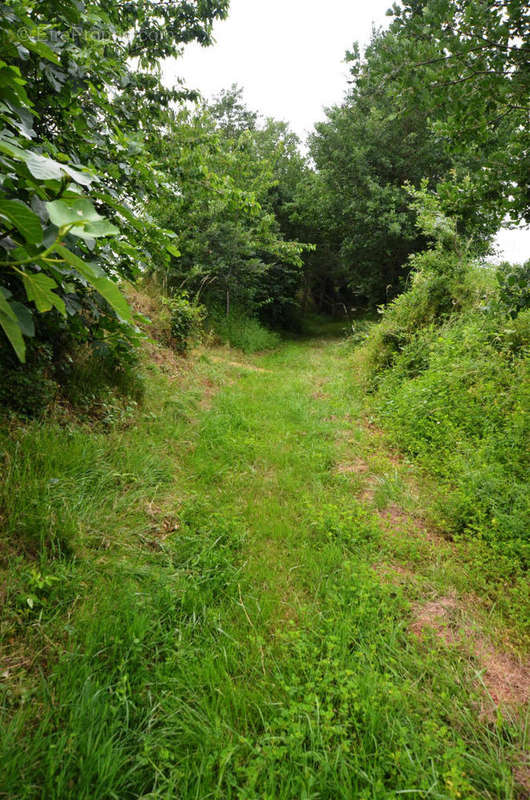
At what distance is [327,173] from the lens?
45.8 ft

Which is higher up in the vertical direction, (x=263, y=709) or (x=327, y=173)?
(x=327, y=173)

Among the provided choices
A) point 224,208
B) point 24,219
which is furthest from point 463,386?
point 224,208

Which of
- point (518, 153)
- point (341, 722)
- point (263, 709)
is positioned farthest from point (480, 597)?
point (518, 153)

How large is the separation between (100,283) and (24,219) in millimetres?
221

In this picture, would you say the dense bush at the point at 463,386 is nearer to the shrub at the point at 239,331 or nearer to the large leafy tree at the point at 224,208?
the large leafy tree at the point at 224,208

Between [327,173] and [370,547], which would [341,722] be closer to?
[370,547]

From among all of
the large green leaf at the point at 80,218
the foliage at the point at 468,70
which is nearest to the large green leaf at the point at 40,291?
the large green leaf at the point at 80,218

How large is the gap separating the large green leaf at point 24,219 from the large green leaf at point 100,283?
9cm

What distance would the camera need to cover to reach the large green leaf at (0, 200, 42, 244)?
0.63 metres

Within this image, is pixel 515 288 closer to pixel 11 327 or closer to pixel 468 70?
pixel 468 70

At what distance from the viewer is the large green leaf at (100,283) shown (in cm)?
55

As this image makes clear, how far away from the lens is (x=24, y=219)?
0.64m

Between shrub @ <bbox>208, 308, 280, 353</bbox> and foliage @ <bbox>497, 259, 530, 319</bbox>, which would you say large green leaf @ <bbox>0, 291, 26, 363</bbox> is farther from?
shrub @ <bbox>208, 308, 280, 353</bbox>

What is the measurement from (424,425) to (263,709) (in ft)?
11.0
